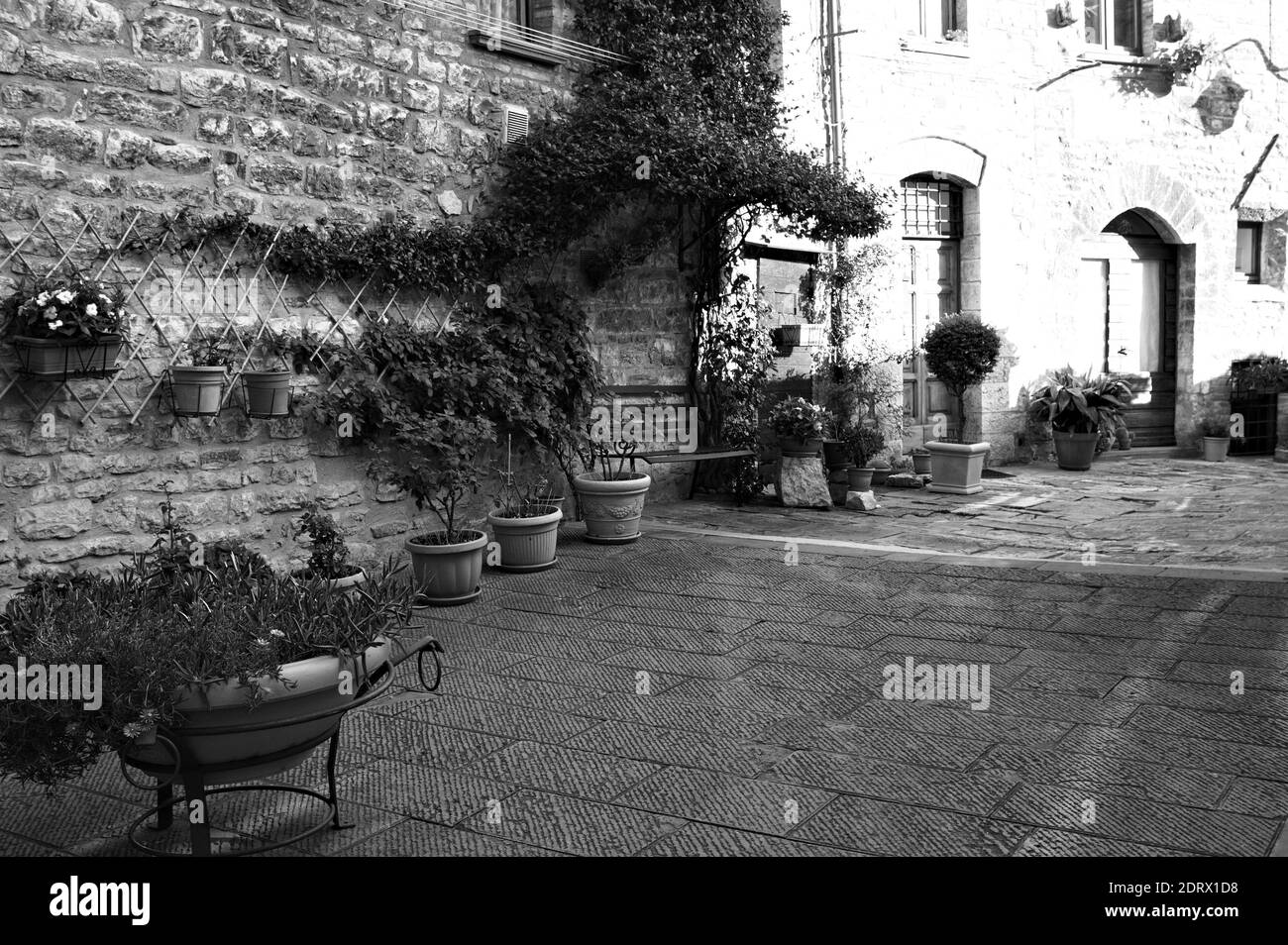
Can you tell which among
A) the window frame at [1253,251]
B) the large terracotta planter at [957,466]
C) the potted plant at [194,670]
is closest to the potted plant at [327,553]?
the potted plant at [194,670]

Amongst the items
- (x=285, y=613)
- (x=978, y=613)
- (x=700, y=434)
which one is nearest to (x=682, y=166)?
(x=700, y=434)

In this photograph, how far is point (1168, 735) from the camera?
13.5ft

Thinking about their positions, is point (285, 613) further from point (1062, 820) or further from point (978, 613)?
point (978, 613)

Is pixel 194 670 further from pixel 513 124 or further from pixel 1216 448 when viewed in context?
pixel 1216 448

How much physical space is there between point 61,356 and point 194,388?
712 millimetres

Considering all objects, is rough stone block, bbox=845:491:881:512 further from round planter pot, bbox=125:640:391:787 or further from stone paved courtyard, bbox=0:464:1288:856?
round planter pot, bbox=125:640:391:787

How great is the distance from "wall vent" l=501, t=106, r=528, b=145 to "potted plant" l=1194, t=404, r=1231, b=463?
933cm

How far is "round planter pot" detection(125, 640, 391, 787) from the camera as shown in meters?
2.85

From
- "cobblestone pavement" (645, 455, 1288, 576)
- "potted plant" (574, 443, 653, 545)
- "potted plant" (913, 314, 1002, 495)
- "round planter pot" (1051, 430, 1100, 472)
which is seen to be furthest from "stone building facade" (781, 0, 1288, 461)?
"potted plant" (574, 443, 653, 545)

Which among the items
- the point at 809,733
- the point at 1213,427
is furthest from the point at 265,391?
the point at 1213,427

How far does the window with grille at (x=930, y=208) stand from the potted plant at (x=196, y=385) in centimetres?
785

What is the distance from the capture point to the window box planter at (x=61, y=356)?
5.26 meters

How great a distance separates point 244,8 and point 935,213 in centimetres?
773
